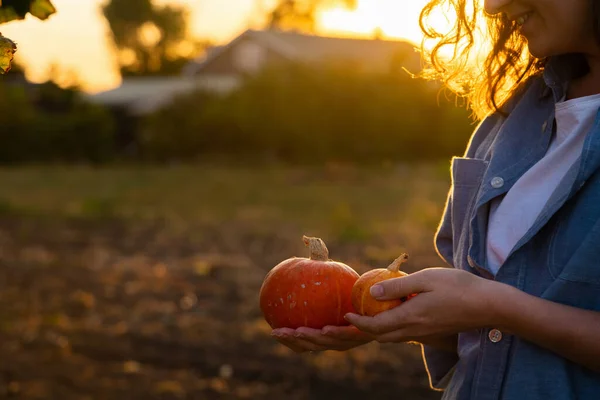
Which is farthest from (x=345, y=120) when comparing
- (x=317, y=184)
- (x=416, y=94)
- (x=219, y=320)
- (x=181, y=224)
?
(x=219, y=320)

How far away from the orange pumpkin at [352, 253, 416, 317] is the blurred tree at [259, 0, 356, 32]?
157 ft

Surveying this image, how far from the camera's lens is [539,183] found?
1805mm

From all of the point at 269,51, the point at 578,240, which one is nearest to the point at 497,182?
the point at 578,240

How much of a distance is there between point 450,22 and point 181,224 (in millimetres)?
9764

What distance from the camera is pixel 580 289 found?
1.62 m

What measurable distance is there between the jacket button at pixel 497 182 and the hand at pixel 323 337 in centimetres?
49

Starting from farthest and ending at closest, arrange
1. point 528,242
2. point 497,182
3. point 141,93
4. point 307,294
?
point 141,93
point 307,294
point 497,182
point 528,242

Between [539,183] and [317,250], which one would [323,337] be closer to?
[317,250]

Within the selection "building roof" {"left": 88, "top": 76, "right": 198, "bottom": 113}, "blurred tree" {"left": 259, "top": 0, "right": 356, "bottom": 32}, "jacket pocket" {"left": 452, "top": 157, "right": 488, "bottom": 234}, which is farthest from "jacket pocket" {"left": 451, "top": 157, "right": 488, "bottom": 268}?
"blurred tree" {"left": 259, "top": 0, "right": 356, "bottom": 32}

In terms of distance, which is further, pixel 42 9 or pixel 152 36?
pixel 152 36

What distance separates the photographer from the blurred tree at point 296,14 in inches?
1948

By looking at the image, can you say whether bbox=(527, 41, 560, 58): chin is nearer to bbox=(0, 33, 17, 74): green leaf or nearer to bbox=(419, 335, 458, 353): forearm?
bbox=(419, 335, 458, 353): forearm

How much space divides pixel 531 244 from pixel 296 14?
50231mm

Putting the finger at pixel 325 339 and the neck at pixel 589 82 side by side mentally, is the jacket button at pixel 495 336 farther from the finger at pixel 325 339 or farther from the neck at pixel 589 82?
the neck at pixel 589 82
